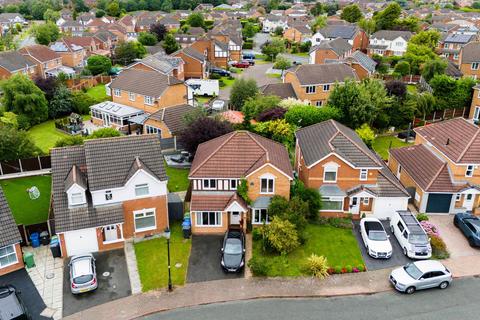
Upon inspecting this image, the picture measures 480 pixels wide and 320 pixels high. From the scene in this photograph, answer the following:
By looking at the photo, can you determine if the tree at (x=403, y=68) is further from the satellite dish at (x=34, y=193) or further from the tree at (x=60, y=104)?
the satellite dish at (x=34, y=193)

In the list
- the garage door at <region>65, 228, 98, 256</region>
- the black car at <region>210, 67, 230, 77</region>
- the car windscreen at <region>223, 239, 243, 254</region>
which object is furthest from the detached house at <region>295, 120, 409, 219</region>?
the black car at <region>210, 67, 230, 77</region>

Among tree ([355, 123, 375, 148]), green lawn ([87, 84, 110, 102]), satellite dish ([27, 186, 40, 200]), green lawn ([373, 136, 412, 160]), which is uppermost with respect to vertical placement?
tree ([355, 123, 375, 148])

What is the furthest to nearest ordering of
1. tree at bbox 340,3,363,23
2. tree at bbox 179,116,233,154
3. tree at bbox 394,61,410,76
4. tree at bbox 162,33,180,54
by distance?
tree at bbox 340,3,363,23 < tree at bbox 162,33,180,54 < tree at bbox 394,61,410,76 < tree at bbox 179,116,233,154

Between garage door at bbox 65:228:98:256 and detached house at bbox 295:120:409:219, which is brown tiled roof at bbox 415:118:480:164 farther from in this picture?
garage door at bbox 65:228:98:256

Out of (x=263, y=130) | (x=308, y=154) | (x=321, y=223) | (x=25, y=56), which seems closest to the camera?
(x=321, y=223)

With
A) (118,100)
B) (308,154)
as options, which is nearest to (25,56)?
(118,100)

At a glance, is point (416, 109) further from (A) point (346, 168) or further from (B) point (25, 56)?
(B) point (25, 56)
